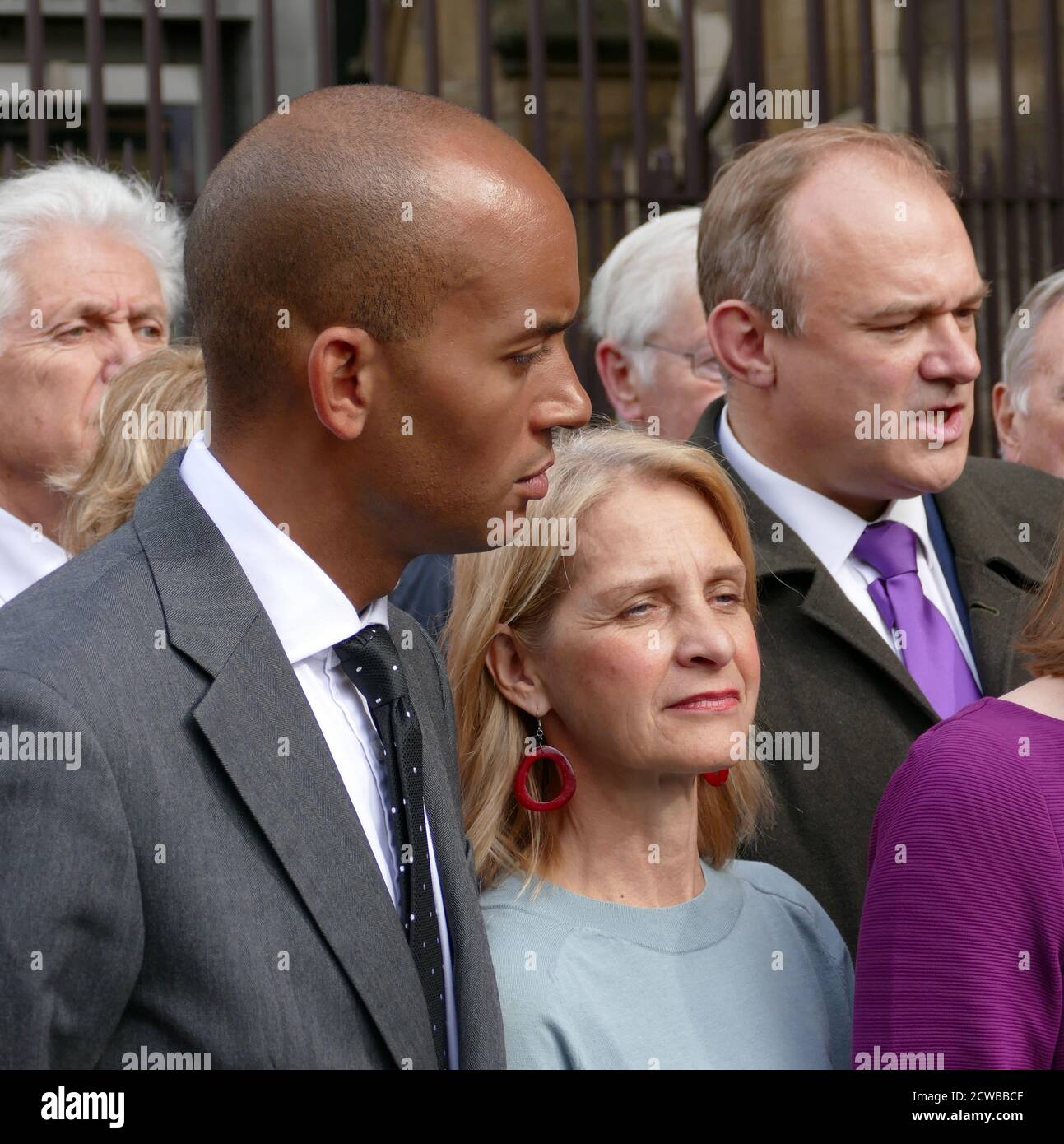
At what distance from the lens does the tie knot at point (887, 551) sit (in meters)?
2.77

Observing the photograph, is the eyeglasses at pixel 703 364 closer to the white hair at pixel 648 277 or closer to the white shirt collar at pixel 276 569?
the white hair at pixel 648 277

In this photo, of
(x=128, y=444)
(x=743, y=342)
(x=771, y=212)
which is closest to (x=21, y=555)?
(x=128, y=444)

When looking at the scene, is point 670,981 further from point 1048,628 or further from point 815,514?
point 815,514

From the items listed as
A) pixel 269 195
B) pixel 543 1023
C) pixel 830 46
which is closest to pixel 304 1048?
pixel 543 1023

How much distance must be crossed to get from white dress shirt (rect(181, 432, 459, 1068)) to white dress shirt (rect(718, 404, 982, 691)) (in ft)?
3.84

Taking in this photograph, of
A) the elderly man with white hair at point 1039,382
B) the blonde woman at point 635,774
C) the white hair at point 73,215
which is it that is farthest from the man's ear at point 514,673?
the elderly man with white hair at point 1039,382

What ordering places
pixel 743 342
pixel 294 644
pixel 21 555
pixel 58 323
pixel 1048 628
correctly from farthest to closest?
1. pixel 58 323
2. pixel 21 555
3. pixel 743 342
4. pixel 1048 628
5. pixel 294 644

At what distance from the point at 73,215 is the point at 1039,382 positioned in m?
2.10

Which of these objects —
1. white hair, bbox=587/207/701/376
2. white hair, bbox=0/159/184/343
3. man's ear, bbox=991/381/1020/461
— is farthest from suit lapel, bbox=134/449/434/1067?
white hair, bbox=587/207/701/376

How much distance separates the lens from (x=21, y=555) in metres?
3.13

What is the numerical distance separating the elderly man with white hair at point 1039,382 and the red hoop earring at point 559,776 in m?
1.71

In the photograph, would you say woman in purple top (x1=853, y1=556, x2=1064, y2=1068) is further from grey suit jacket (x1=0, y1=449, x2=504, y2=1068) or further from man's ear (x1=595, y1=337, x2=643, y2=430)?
man's ear (x1=595, y1=337, x2=643, y2=430)

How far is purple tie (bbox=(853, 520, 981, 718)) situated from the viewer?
8.77 feet

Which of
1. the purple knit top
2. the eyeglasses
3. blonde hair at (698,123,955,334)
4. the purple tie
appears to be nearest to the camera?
the purple knit top
